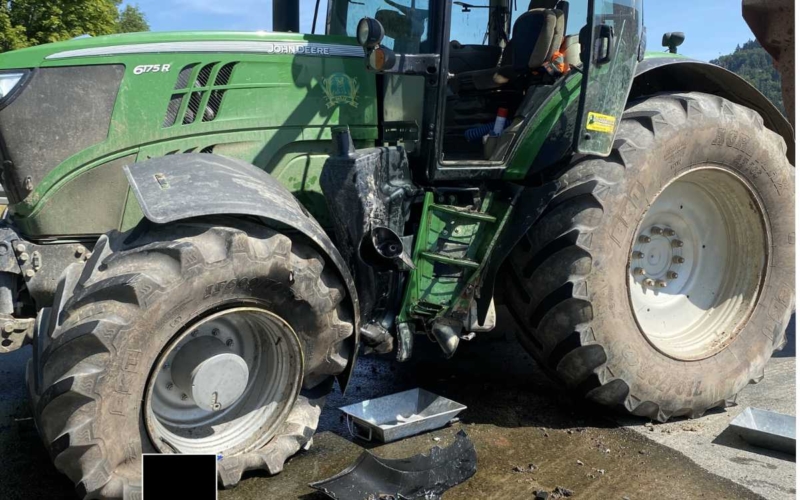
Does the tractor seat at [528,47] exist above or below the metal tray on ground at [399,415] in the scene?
above

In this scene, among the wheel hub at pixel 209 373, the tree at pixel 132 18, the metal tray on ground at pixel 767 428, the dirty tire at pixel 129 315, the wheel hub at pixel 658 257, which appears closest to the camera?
the dirty tire at pixel 129 315

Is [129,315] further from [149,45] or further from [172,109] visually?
[149,45]

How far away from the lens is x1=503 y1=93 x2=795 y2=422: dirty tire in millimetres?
3750

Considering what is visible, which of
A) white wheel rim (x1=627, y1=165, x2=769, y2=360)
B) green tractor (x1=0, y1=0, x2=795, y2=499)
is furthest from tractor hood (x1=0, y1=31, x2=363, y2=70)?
white wheel rim (x1=627, y1=165, x2=769, y2=360)

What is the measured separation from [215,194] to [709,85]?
339 cm

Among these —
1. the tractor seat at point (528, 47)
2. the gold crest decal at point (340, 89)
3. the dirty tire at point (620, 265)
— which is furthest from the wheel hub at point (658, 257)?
the gold crest decal at point (340, 89)

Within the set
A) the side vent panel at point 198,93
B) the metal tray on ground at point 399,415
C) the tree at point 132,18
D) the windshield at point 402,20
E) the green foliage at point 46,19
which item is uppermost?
the tree at point 132,18

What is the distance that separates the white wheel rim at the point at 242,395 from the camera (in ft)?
10.0

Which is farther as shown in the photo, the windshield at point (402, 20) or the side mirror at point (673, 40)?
the side mirror at point (673, 40)

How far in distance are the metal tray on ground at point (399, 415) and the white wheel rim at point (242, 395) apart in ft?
1.82

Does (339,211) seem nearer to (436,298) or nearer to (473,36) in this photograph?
(436,298)

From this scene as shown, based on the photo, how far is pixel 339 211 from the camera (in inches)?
136

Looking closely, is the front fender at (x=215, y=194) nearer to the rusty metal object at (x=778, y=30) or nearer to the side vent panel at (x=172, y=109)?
the side vent panel at (x=172, y=109)

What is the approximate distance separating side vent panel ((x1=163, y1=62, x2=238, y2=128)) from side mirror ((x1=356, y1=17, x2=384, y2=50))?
0.67 meters
